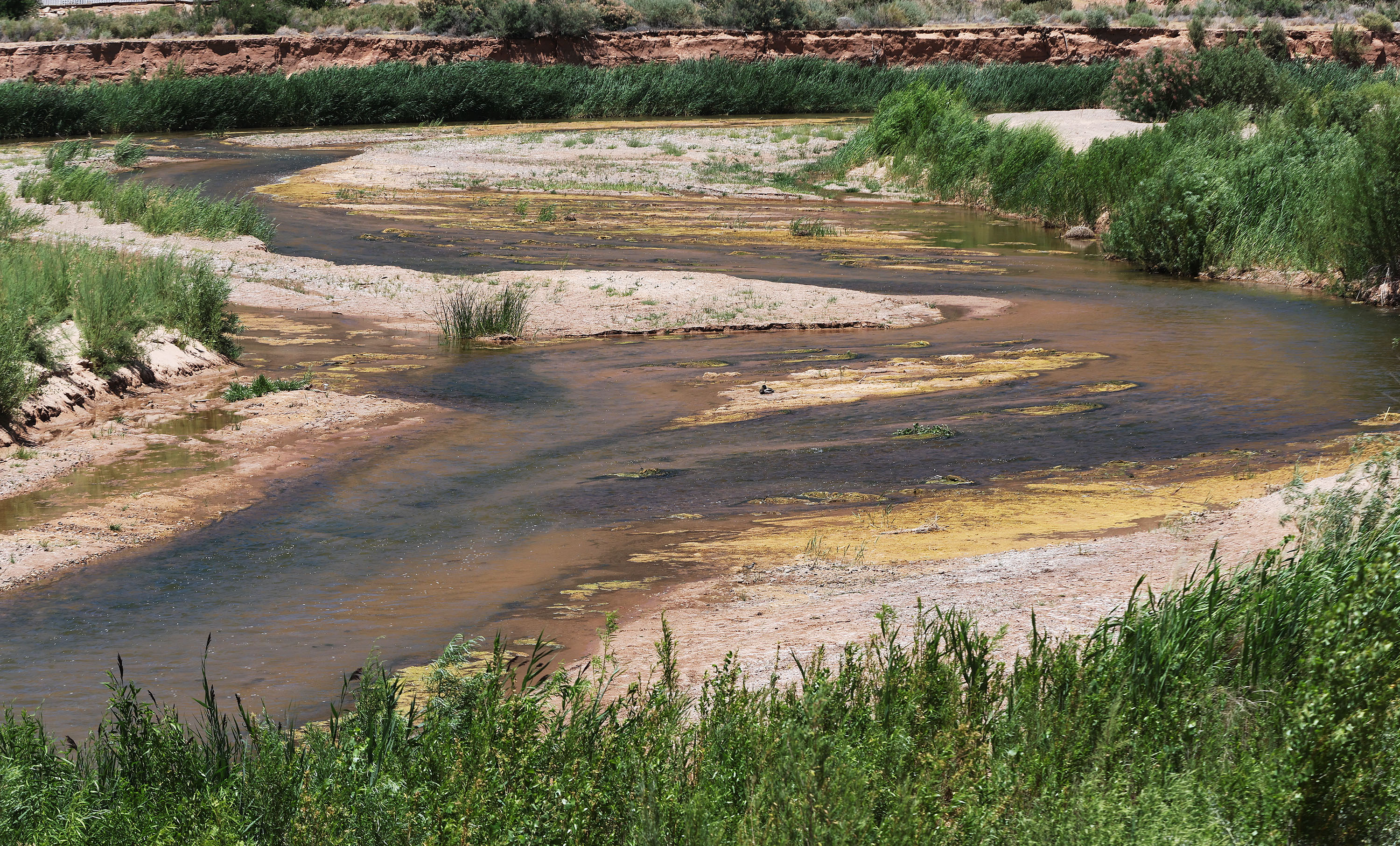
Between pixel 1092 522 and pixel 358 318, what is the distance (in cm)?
1208

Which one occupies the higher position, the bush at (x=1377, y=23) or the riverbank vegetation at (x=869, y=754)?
the bush at (x=1377, y=23)

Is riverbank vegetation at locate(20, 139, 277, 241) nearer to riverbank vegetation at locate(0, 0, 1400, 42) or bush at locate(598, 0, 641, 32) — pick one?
riverbank vegetation at locate(0, 0, 1400, 42)

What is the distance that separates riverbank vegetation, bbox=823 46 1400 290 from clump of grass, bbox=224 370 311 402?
49.4ft

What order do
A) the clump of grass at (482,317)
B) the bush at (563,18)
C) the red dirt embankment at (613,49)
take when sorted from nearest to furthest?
the clump of grass at (482,317) < the red dirt embankment at (613,49) < the bush at (563,18)

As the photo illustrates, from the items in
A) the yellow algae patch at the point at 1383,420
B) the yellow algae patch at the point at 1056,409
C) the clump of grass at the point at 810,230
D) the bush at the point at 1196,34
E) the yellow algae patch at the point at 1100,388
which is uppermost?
the bush at the point at 1196,34

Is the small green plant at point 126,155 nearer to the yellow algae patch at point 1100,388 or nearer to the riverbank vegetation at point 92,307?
the riverbank vegetation at point 92,307

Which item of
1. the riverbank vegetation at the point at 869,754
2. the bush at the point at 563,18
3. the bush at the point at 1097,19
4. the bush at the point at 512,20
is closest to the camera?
the riverbank vegetation at the point at 869,754

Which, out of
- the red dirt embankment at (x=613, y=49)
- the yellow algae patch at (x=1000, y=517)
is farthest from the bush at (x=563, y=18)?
the yellow algae patch at (x=1000, y=517)

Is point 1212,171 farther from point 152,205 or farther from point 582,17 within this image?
point 582,17

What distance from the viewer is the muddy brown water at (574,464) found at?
726 centimetres

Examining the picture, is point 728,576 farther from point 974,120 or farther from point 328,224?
point 974,120

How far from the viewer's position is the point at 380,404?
42.9ft

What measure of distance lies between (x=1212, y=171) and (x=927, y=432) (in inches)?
501

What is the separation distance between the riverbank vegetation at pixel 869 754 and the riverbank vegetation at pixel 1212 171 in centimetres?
1567
